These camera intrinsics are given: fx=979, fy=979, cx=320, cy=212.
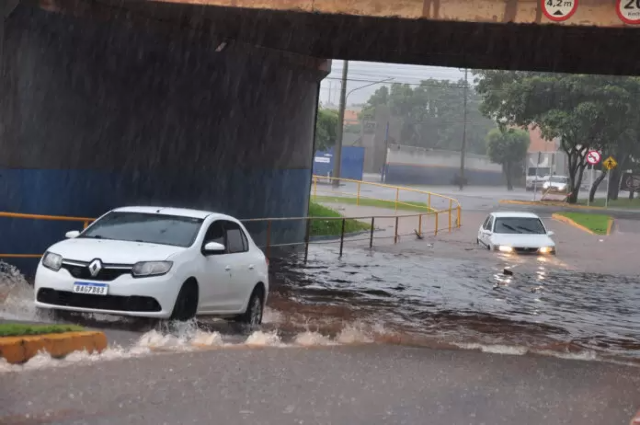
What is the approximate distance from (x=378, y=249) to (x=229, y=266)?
1780 centimetres

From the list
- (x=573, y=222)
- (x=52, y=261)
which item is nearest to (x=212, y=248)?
(x=52, y=261)

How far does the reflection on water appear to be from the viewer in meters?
14.5

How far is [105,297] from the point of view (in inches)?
411

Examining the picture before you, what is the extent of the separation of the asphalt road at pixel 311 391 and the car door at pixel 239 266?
176 cm

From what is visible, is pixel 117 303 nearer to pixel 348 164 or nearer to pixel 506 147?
pixel 348 164

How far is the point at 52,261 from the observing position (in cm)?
1076

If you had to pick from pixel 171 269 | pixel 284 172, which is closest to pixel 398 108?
pixel 284 172

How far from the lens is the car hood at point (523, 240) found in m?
27.6

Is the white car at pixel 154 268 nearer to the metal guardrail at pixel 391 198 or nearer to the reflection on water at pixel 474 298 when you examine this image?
the reflection on water at pixel 474 298

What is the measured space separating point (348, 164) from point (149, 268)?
68091 millimetres

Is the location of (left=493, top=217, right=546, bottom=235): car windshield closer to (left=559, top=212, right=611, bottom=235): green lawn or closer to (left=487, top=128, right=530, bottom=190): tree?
(left=559, top=212, right=611, bottom=235): green lawn

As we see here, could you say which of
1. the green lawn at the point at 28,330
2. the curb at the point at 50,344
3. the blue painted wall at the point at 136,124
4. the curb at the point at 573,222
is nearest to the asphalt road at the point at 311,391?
the curb at the point at 50,344

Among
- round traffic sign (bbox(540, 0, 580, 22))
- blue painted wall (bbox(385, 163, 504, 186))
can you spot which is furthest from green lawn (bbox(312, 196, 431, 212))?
round traffic sign (bbox(540, 0, 580, 22))

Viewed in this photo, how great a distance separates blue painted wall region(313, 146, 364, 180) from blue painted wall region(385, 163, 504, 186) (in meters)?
8.16
